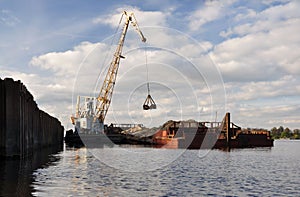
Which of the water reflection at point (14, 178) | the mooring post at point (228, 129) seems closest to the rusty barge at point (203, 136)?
the mooring post at point (228, 129)

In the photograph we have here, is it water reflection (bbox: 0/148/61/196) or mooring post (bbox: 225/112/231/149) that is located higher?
mooring post (bbox: 225/112/231/149)

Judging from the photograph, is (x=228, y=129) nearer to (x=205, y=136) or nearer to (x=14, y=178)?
(x=205, y=136)

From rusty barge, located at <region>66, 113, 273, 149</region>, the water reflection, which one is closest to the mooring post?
rusty barge, located at <region>66, 113, 273, 149</region>

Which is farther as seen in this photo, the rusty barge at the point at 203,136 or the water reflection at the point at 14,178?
the rusty barge at the point at 203,136

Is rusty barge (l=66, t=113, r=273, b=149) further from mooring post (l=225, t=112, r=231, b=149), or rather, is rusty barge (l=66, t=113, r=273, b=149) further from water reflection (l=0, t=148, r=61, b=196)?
water reflection (l=0, t=148, r=61, b=196)

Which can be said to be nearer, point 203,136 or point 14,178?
point 14,178

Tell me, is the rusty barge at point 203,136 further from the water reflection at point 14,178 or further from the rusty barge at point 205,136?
the water reflection at point 14,178

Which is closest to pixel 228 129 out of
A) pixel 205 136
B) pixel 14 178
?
pixel 205 136

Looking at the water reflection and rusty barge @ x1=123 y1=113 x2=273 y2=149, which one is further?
rusty barge @ x1=123 y1=113 x2=273 y2=149

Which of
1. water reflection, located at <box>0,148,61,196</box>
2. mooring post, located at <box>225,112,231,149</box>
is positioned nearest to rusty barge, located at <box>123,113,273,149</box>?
mooring post, located at <box>225,112,231,149</box>

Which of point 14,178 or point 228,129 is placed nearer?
point 14,178

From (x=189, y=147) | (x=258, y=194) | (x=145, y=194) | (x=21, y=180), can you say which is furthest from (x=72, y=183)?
(x=189, y=147)

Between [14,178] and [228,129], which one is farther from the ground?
[228,129]

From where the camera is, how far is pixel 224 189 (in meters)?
26.8
